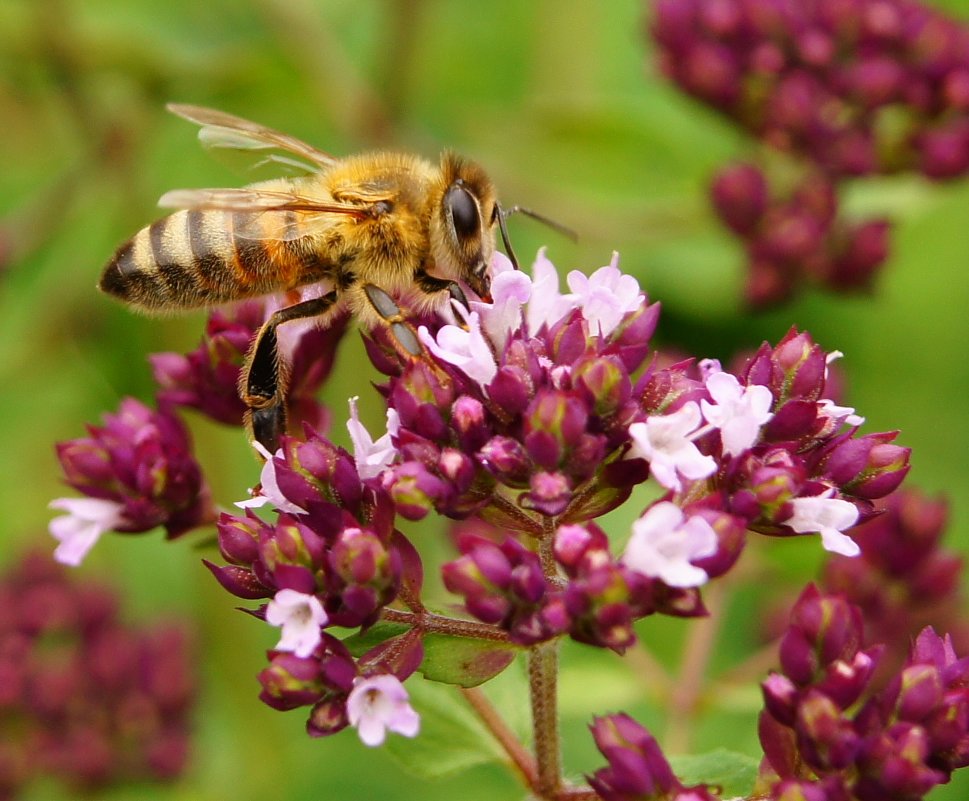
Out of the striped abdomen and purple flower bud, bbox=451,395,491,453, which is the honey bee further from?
purple flower bud, bbox=451,395,491,453

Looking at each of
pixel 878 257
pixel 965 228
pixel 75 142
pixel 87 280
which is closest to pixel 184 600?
pixel 87 280

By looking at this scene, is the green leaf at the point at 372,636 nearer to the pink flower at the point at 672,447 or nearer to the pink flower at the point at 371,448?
the pink flower at the point at 371,448

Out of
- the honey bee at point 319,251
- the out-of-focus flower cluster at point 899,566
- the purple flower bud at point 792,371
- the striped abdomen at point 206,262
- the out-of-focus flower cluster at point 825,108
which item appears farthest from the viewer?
the out-of-focus flower cluster at point 825,108

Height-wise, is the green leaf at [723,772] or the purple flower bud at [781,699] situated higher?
the purple flower bud at [781,699]

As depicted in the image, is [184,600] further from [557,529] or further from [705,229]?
[557,529]

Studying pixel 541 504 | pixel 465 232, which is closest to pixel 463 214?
pixel 465 232

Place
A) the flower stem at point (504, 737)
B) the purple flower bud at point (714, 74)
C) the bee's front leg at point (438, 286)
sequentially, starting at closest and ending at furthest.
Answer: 1. the flower stem at point (504, 737)
2. the bee's front leg at point (438, 286)
3. the purple flower bud at point (714, 74)

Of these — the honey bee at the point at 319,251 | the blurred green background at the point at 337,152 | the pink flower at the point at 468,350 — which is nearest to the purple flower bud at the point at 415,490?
the pink flower at the point at 468,350

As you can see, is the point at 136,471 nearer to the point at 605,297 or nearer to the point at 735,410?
the point at 605,297
